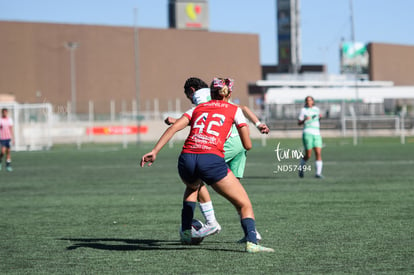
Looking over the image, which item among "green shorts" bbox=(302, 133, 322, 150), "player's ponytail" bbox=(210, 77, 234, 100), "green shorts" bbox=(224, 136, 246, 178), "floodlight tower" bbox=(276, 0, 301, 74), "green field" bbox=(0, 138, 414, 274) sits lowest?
"green field" bbox=(0, 138, 414, 274)

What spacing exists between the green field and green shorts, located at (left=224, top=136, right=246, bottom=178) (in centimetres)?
82

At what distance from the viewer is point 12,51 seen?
78375 mm

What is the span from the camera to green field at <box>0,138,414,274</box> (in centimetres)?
773

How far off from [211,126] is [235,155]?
166cm

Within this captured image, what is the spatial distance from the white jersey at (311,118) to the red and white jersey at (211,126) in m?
11.1

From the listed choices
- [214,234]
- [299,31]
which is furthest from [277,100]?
[214,234]

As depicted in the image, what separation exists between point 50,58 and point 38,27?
3.43 metres

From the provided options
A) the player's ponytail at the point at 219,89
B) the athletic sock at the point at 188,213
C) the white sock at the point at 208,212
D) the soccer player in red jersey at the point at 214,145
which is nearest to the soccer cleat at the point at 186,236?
the athletic sock at the point at 188,213

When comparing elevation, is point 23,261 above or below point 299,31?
below

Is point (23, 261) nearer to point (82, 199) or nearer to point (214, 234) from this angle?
point (214, 234)

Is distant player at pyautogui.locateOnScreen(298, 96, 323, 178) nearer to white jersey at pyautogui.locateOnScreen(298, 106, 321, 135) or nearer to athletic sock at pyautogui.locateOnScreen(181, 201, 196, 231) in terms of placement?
white jersey at pyautogui.locateOnScreen(298, 106, 321, 135)

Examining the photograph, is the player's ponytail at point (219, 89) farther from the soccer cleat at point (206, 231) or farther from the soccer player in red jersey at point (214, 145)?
the soccer cleat at point (206, 231)

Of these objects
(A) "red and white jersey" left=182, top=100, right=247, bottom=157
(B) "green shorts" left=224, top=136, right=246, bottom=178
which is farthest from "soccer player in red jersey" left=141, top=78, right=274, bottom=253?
(B) "green shorts" left=224, top=136, right=246, bottom=178

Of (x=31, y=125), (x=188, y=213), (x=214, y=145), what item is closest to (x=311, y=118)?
(x=188, y=213)
